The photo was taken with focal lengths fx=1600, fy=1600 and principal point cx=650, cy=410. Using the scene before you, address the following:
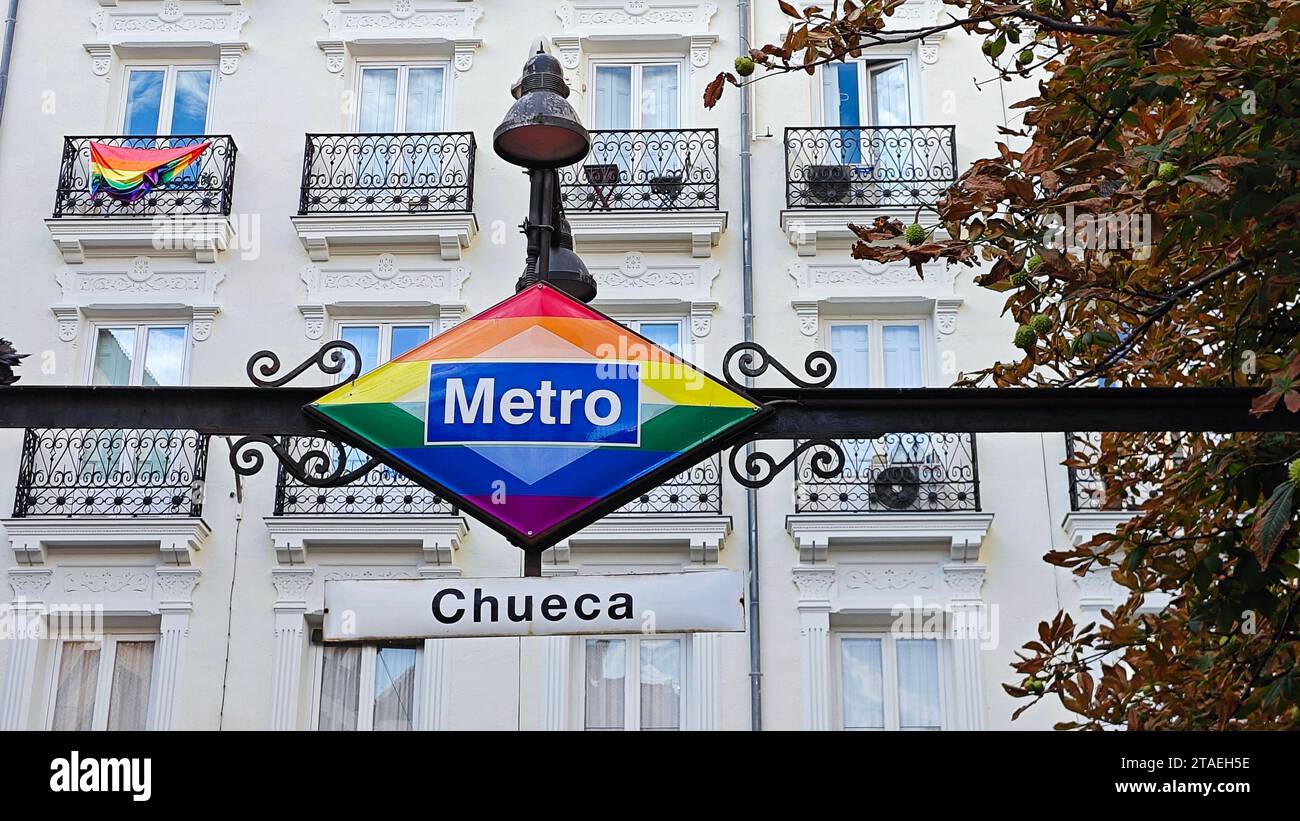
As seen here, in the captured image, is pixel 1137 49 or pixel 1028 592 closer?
pixel 1137 49

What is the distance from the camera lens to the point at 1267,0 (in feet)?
22.4

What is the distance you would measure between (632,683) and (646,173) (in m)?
6.00

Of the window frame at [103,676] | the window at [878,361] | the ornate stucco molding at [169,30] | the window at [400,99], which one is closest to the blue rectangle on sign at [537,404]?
the window at [878,361]

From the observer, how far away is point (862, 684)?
17.2 metres

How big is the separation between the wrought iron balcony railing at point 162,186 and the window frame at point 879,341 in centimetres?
735

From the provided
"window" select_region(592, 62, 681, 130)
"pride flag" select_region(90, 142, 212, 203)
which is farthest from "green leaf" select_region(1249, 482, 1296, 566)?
"pride flag" select_region(90, 142, 212, 203)

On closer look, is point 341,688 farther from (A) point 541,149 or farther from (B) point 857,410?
(B) point 857,410

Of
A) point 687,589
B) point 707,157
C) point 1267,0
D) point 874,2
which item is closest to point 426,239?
point 707,157

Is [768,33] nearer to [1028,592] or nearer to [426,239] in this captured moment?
[426,239]

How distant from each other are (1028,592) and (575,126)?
40.3 ft

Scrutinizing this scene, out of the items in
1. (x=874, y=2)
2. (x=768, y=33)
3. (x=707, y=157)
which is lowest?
(x=874, y=2)

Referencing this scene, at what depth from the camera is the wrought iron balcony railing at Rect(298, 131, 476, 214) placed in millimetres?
18812

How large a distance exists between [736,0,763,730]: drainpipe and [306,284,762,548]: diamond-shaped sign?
34.0ft

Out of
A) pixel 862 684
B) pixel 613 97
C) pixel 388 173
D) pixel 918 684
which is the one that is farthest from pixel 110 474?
pixel 918 684
